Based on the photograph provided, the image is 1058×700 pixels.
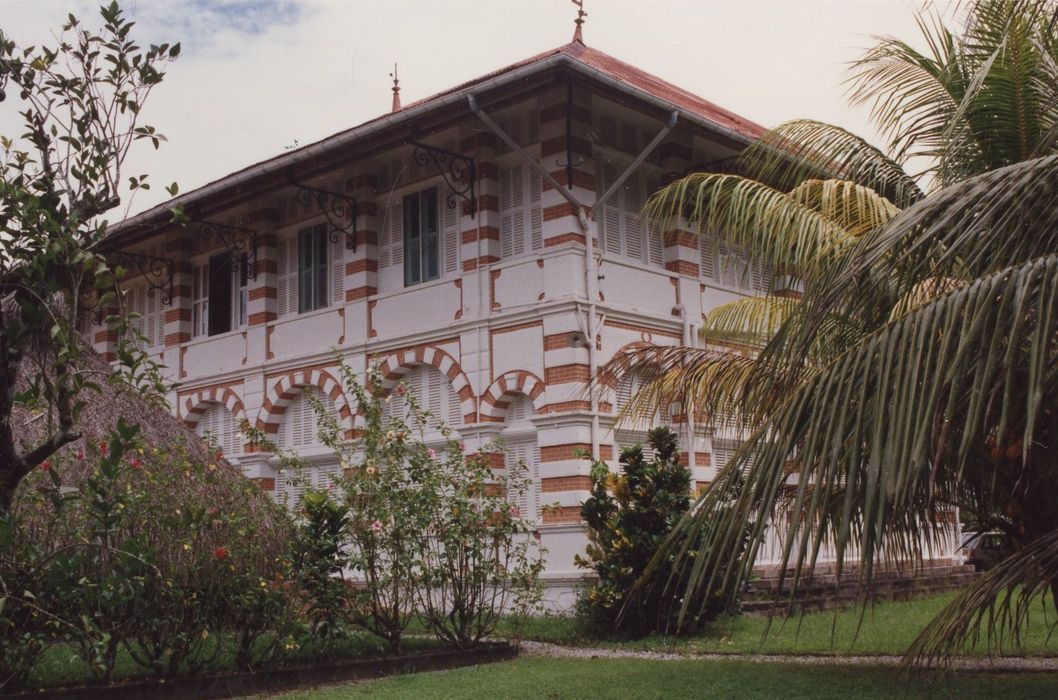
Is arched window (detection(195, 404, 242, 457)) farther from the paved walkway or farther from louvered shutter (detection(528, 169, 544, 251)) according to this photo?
the paved walkway

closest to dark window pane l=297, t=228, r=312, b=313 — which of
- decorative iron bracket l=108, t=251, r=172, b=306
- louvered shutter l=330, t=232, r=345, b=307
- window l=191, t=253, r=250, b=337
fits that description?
louvered shutter l=330, t=232, r=345, b=307

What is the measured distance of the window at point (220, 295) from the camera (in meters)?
19.6

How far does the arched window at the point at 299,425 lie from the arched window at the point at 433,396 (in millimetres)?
1813

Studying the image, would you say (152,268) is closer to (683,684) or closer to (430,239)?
(430,239)

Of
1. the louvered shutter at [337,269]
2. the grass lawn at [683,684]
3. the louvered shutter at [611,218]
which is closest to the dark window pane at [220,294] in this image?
the louvered shutter at [337,269]

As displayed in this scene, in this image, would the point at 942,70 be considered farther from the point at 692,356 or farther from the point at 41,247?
the point at 41,247

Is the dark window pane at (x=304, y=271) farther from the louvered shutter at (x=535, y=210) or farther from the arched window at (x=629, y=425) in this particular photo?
the arched window at (x=629, y=425)

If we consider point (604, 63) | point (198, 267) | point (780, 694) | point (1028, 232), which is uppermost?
point (604, 63)

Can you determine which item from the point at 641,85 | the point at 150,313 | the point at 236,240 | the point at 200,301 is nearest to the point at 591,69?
the point at 641,85

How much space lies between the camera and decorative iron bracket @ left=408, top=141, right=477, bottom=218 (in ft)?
52.2

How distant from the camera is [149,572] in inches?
344

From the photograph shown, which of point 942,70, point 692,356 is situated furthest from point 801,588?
point 942,70

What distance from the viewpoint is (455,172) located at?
53.3ft

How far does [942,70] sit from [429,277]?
8862mm
